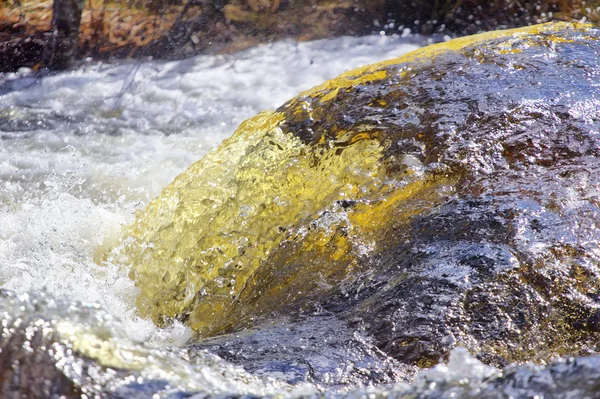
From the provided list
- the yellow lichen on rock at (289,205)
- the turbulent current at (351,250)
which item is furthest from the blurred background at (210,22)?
the yellow lichen on rock at (289,205)

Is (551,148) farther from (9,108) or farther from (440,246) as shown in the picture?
(9,108)

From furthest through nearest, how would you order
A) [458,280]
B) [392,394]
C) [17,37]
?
[17,37] < [458,280] < [392,394]

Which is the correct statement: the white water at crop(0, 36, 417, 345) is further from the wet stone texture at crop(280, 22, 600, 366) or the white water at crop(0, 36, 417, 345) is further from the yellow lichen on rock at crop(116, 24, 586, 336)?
the wet stone texture at crop(280, 22, 600, 366)

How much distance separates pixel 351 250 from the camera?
2.01m

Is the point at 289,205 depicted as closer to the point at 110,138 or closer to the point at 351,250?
the point at 351,250

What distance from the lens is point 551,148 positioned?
2.20 metres

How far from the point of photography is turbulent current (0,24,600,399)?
1.15 metres

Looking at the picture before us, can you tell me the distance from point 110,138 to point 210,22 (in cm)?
218

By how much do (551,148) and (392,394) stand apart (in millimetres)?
1386

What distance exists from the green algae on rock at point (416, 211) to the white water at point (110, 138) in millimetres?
304

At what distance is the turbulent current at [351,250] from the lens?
115cm

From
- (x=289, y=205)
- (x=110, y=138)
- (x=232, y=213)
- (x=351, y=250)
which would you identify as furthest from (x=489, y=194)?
(x=110, y=138)

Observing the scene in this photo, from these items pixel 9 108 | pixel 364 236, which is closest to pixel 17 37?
pixel 9 108

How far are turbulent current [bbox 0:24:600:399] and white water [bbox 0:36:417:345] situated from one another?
3cm
